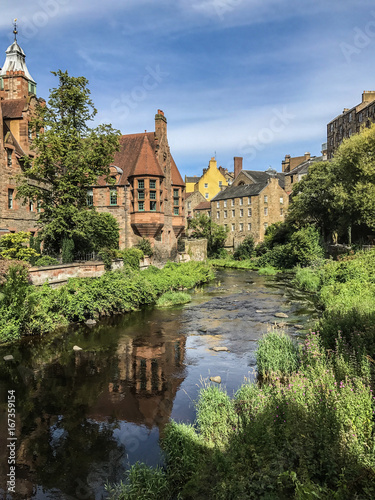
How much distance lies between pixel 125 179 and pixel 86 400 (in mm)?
25965

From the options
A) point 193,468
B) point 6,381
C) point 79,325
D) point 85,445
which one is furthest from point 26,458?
point 79,325

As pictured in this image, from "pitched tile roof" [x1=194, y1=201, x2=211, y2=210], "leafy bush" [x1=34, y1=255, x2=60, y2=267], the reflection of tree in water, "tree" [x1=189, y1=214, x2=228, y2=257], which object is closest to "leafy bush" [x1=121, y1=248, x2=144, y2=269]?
"leafy bush" [x1=34, y1=255, x2=60, y2=267]

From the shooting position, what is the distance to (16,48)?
35562 mm

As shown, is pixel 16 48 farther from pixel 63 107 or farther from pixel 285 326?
pixel 285 326

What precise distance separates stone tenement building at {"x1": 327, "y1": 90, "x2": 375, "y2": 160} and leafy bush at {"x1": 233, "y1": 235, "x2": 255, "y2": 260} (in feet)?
57.1

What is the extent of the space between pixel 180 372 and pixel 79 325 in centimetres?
812

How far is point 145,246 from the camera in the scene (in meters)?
33.0

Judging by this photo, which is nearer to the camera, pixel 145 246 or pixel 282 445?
pixel 282 445

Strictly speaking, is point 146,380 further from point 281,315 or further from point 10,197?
point 10,197

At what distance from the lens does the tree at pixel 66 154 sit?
22469mm

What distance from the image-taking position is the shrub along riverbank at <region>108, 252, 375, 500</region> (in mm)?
5125

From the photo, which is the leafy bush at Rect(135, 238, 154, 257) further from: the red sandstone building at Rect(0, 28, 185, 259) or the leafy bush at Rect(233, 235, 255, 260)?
the leafy bush at Rect(233, 235, 255, 260)

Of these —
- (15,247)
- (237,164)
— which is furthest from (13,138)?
(237,164)
